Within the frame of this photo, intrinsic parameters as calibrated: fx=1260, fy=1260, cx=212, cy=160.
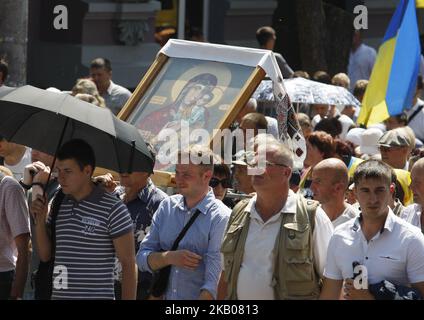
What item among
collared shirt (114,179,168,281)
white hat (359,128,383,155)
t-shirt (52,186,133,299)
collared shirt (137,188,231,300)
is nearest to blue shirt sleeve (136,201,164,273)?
collared shirt (137,188,231,300)

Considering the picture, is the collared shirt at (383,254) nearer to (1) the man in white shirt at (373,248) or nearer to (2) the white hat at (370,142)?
(1) the man in white shirt at (373,248)

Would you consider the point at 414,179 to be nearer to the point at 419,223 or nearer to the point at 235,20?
the point at 419,223

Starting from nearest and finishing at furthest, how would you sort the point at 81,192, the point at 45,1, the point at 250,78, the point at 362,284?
the point at 362,284 → the point at 81,192 → the point at 250,78 → the point at 45,1

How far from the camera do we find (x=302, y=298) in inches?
270

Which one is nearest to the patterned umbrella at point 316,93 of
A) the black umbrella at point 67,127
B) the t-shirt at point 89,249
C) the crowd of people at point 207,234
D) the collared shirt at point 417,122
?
the collared shirt at point 417,122

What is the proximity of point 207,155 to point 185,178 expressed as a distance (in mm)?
192

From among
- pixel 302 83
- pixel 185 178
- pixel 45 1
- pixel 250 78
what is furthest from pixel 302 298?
pixel 45 1

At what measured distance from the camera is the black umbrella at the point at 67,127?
743 centimetres

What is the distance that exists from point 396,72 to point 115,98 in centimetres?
397

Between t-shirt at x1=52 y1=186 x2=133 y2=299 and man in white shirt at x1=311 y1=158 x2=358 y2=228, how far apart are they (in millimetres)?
1424

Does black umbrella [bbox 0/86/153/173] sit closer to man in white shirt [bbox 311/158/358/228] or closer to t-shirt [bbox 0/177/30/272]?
t-shirt [bbox 0/177/30/272]

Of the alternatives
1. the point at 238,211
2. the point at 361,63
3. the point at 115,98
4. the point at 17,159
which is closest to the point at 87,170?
the point at 238,211

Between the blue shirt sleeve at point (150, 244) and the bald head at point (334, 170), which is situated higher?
the bald head at point (334, 170)

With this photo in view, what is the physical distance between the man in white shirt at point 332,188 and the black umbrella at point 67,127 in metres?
1.17
